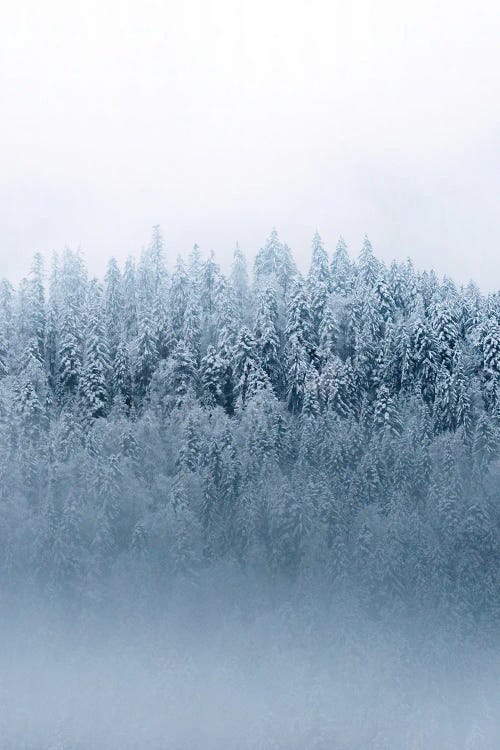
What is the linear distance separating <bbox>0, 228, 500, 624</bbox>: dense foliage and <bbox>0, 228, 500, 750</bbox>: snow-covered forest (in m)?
0.25

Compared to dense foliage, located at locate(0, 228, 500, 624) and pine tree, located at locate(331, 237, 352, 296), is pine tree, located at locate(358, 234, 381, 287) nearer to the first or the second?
dense foliage, located at locate(0, 228, 500, 624)

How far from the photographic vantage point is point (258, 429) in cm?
8925

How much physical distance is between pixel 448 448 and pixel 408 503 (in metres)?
8.02

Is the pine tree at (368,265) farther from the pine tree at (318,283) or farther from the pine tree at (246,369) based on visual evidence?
the pine tree at (246,369)

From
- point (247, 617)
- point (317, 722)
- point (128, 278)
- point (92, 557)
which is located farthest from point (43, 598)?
point (128, 278)

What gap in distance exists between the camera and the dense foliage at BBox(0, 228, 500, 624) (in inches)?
3024

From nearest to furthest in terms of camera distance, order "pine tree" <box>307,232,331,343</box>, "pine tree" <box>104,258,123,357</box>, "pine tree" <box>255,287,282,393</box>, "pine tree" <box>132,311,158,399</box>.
Result: "pine tree" <box>255,287,282,393</box>
"pine tree" <box>132,311,158,399</box>
"pine tree" <box>307,232,331,343</box>
"pine tree" <box>104,258,123,357</box>

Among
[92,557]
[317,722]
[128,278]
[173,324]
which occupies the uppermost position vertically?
[128,278]

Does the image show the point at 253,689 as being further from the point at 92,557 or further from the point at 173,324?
the point at 173,324

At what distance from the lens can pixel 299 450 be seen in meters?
87.1

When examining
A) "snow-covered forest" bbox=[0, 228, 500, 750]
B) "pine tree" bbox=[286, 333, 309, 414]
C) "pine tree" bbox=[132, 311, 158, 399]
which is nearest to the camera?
"snow-covered forest" bbox=[0, 228, 500, 750]

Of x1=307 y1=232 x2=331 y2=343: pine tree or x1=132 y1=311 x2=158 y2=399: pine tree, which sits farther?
x1=307 y1=232 x2=331 y2=343: pine tree

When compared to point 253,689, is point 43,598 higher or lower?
higher

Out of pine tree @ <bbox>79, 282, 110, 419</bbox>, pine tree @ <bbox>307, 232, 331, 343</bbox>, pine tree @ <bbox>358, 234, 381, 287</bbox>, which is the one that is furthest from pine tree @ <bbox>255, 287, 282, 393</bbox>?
pine tree @ <bbox>79, 282, 110, 419</bbox>
